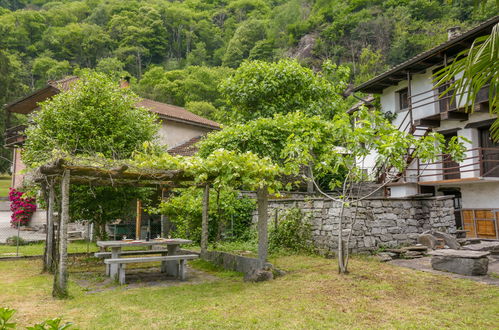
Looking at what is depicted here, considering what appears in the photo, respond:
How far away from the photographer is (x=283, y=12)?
55.8 metres

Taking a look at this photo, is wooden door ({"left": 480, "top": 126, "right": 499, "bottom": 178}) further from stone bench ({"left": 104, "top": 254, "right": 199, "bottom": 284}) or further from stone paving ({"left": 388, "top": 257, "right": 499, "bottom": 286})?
stone bench ({"left": 104, "top": 254, "right": 199, "bottom": 284})

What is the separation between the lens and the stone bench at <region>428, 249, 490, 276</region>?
7453mm

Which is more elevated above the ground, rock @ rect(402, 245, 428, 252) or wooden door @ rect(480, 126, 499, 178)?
wooden door @ rect(480, 126, 499, 178)

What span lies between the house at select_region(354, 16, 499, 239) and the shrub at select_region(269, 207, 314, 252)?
4.53 metres

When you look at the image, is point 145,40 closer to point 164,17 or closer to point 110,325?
point 164,17

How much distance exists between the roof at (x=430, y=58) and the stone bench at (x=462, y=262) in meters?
8.59

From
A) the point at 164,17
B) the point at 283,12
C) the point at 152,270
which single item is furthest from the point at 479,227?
the point at 164,17

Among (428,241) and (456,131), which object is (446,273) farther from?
(456,131)

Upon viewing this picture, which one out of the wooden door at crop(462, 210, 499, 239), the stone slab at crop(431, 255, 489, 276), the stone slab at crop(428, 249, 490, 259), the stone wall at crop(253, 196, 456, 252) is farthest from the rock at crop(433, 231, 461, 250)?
the wooden door at crop(462, 210, 499, 239)

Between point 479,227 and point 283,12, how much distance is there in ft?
158

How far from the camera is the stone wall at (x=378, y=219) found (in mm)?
9984

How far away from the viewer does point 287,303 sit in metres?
5.73

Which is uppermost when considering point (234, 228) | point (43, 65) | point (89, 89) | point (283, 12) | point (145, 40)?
point (283, 12)

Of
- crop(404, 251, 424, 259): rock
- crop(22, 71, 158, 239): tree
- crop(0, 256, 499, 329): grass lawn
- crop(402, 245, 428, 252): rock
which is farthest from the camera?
crop(22, 71, 158, 239): tree
